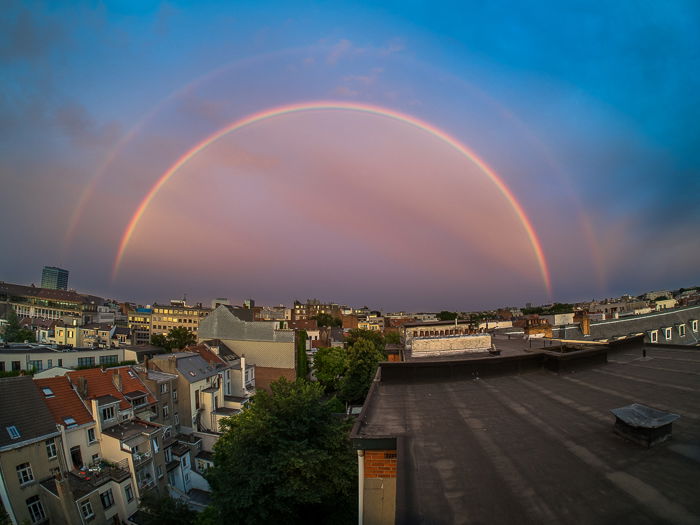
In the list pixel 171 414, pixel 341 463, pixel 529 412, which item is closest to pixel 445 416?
pixel 529 412

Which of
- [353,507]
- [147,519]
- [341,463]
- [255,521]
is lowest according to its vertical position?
[147,519]

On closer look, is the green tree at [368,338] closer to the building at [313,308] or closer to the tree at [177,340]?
the tree at [177,340]

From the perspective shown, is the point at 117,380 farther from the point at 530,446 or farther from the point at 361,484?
the point at 530,446

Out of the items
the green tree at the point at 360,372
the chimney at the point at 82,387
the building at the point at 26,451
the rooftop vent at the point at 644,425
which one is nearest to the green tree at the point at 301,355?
the green tree at the point at 360,372

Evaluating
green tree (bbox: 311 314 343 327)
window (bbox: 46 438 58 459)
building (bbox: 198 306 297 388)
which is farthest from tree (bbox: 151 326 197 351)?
green tree (bbox: 311 314 343 327)

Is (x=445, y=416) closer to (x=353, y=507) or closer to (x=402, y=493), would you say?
(x=402, y=493)

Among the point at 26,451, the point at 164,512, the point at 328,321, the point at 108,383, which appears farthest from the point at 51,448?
the point at 328,321

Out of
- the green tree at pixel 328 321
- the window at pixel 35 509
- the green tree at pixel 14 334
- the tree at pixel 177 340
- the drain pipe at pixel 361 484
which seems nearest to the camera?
the drain pipe at pixel 361 484
